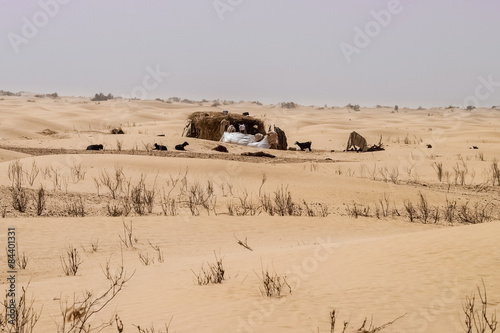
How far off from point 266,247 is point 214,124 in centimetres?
1906

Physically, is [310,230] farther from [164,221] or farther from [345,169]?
[345,169]

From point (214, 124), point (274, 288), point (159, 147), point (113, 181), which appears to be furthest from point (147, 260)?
point (214, 124)

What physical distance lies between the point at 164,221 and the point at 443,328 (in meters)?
7.79

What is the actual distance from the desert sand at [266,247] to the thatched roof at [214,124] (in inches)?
130

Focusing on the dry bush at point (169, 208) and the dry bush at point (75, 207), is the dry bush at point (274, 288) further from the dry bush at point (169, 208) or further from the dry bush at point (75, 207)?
the dry bush at point (75, 207)

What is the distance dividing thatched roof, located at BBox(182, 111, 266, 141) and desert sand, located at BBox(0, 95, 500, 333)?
3301 millimetres

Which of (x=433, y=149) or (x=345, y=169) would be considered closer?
(x=345, y=169)

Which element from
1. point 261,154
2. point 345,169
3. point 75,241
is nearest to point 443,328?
point 75,241

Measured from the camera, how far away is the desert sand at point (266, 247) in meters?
5.62

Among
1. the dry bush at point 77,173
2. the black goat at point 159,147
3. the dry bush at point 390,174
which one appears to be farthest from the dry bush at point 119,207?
the black goat at point 159,147

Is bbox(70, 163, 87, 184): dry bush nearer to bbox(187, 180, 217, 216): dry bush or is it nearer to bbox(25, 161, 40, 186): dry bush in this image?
bbox(25, 161, 40, 186): dry bush

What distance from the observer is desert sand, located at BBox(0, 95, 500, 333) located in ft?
18.4

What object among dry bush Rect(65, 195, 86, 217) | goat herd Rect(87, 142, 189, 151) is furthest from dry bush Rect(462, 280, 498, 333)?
goat herd Rect(87, 142, 189, 151)

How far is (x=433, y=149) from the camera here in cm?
3039
